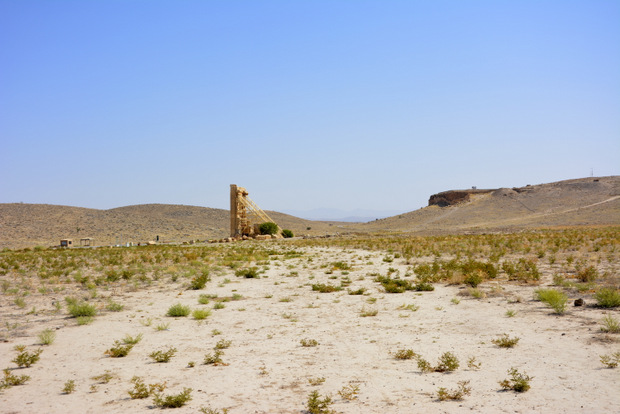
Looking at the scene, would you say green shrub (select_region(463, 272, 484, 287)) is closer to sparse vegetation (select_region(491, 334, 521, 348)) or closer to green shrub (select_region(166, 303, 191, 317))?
sparse vegetation (select_region(491, 334, 521, 348))

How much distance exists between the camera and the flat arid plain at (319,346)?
6.03 m

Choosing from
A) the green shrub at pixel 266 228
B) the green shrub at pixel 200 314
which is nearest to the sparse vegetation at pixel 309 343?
the green shrub at pixel 200 314

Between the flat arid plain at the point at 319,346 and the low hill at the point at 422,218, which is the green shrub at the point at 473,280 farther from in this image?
Answer: the low hill at the point at 422,218

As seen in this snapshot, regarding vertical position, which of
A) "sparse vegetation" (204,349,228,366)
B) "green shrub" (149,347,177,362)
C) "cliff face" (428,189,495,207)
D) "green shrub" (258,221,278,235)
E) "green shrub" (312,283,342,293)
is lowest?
"sparse vegetation" (204,349,228,366)

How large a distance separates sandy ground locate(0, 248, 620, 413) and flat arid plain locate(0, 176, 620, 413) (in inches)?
1.2

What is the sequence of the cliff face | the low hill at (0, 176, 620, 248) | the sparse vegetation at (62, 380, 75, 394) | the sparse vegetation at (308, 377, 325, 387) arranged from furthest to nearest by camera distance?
the cliff face
the low hill at (0, 176, 620, 248)
the sparse vegetation at (308, 377, 325, 387)
the sparse vegetation at (62, 380, 75, 394)

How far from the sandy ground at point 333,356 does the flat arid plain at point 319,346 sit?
0.03 m

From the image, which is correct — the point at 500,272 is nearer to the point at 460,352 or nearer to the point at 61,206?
the point at 460,352

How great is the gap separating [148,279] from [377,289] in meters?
8.71

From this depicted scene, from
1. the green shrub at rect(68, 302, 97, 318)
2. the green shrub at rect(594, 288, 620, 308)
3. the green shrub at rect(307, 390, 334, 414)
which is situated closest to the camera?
the green shrub at rect(307, 390, 334, 414)

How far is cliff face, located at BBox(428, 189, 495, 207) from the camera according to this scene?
100 meters

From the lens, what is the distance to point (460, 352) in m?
7.99

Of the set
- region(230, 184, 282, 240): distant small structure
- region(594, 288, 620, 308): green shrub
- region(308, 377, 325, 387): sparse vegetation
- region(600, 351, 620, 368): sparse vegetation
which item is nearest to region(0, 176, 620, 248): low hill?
region(230, 184, 282, 240): distant small structure

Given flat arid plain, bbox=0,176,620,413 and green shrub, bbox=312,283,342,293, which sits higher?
green shrub, bbox=312,283,342,293
